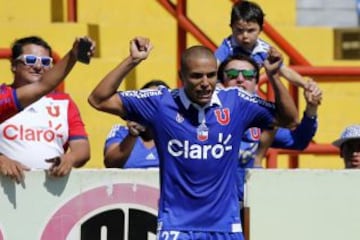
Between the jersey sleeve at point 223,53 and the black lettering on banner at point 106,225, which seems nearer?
the black lettering on banner at point 106,225

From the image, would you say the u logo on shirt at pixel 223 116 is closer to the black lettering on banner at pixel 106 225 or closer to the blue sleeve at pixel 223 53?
the black lettering on banner at pixel 106 225

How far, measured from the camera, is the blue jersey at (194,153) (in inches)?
273

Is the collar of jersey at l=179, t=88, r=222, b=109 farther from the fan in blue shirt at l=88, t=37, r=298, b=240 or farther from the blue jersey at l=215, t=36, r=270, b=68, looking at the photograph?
the blue jersey at l=215, t=36, r=270, b=68

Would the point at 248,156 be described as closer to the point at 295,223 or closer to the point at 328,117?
the point at 295,223

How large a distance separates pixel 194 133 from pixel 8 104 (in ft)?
3.33

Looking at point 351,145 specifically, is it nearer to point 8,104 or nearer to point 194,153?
point 194,153

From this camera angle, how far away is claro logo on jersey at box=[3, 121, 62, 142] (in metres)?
8.02

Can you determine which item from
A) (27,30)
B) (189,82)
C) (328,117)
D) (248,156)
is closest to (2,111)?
(189,82)

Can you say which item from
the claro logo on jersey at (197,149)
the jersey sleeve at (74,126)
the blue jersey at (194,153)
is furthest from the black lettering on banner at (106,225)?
the claro logo on jersey at (197,149)

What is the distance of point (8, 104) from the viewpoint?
7082 millimetres

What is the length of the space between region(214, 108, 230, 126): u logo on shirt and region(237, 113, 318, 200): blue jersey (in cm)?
63

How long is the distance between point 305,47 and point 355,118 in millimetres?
804

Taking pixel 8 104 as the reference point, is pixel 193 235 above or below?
below

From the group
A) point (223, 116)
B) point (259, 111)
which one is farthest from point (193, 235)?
point (259, 111)
